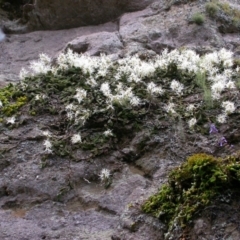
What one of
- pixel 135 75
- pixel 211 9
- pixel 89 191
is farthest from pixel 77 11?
pixel 89 191

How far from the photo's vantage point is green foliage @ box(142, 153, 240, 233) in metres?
3.84

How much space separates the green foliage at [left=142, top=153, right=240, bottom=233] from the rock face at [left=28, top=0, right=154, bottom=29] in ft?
22.7

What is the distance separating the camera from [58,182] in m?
5.55

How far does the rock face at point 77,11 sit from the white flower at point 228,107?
506 centimetres

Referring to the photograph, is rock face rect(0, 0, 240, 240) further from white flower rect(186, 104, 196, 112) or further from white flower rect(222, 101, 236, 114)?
white flower rect(222, 101, 236, 114)

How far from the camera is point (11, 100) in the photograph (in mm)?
7012

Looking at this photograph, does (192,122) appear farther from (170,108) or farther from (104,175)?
(104,175)

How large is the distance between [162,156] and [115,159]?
601 mm

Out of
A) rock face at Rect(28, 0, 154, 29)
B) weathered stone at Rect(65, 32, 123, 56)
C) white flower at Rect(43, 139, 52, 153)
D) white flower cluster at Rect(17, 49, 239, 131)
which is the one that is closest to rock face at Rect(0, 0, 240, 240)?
weathered stone at Rect(65, 32, 123, 56)

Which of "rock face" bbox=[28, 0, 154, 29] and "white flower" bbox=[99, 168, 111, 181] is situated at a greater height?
"rock face" bbox=[28, 0, 154, 29]

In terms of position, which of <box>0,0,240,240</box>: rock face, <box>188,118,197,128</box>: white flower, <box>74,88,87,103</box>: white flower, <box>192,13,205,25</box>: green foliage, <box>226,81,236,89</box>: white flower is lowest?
<box>0,0,240,240</box>: rock face

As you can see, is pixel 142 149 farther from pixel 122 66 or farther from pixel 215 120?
pixel 122 66

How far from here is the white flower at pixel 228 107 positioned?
5997 millimetres

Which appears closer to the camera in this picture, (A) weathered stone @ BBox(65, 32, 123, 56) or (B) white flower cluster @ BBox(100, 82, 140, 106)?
(B) white flower cluster @ BBox(100, 82, 140, 106)
